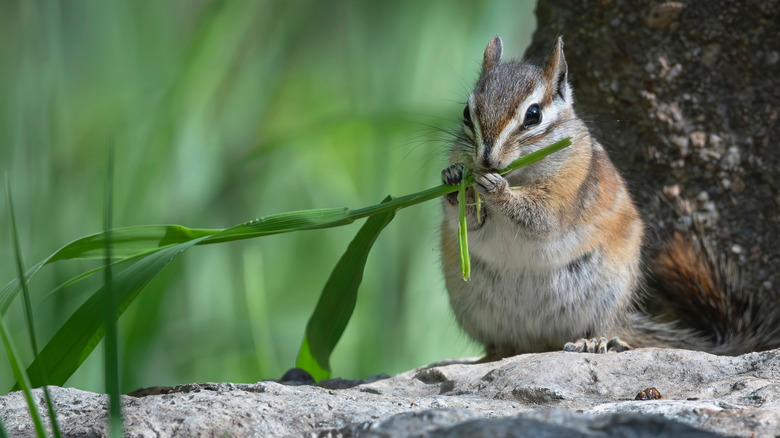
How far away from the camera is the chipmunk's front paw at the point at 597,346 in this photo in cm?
274

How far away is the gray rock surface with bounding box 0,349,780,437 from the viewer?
113 centimetres

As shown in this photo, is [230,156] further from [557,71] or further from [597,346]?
[597,346]

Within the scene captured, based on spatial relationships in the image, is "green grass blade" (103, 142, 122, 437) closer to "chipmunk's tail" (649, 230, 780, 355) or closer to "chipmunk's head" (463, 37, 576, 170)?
"chipmunk's head" (463, 37, 576, 170)

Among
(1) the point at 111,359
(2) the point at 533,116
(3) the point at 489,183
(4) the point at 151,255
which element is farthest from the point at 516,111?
(1) the point at 111,359

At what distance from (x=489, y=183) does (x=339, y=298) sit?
0.54 metres

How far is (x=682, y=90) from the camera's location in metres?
3.23

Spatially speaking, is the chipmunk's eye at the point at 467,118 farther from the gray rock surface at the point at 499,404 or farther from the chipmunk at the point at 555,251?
the gray rock surface at the point at 499,404

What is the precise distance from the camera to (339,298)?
2344 mm

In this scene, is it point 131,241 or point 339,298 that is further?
point 339,298

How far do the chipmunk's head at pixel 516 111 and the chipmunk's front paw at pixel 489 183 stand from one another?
1.8 inches

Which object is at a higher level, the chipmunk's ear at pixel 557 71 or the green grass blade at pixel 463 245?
the chipmunk's ear at pixel 557 71

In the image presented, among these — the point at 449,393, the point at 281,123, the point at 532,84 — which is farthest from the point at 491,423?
the point at 281,123

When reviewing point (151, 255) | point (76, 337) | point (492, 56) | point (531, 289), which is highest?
point (492, 56)

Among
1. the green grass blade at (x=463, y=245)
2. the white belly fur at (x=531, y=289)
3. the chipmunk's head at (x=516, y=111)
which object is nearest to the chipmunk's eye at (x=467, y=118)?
the chipmunk's head at (x=516, y=111)
